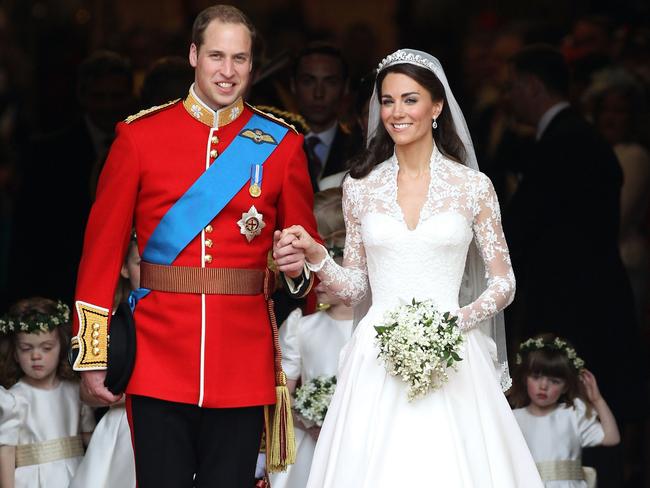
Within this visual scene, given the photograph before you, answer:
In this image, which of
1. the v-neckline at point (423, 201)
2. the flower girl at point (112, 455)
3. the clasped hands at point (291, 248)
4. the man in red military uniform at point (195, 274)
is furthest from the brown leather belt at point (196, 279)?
the flower girl at point (112, 455)

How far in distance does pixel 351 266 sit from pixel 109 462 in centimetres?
163

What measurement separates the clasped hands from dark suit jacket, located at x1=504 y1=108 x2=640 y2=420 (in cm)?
284

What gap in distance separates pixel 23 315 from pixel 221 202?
5.95 feet

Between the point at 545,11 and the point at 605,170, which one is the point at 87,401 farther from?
the point at 545,11

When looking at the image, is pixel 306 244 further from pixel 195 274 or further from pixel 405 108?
pixel 405 108

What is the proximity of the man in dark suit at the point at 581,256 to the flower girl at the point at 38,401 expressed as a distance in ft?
8.14

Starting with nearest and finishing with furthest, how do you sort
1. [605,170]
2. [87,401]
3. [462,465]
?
[462,465] < [87,401] < [605,170]

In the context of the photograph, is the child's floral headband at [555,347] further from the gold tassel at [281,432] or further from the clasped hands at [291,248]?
the clasped hands at [291,248]

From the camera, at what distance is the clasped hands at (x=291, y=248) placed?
17.5 feet

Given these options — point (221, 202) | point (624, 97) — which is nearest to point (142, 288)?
point (221, 202)

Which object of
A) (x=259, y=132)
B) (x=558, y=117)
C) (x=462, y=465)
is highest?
(x=558, y=117)

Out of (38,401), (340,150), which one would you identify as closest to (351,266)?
(38,401)

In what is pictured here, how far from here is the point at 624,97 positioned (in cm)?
914

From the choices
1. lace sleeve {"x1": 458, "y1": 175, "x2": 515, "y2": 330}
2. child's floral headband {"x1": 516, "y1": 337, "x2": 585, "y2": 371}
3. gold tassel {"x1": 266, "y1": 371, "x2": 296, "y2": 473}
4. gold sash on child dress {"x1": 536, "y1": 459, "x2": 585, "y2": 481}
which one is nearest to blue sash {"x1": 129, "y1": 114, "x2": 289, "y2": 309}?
gold tassel {"x1": 266, "y1": 371, "x2": 296, "y2": 473}
